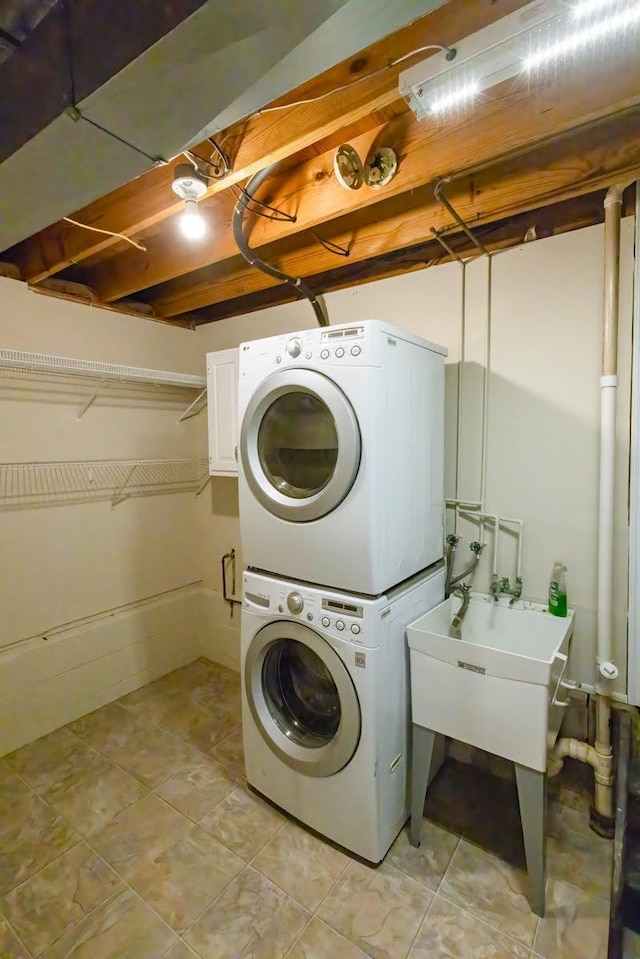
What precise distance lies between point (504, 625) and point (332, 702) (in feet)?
2.56

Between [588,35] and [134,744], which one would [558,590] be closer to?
[588,35]

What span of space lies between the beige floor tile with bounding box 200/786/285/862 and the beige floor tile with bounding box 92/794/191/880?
0.41ft

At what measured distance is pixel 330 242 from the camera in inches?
81.6

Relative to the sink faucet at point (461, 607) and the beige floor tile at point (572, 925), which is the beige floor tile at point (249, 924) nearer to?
the beige floor tile at point (572, 925)

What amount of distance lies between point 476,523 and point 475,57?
1.56m

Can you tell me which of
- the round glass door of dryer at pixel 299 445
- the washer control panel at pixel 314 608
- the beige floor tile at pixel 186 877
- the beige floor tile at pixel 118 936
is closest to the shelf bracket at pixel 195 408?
the round glass door of dryer at pixel 299 445

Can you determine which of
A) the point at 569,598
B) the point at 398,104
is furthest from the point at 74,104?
the point at 569,598

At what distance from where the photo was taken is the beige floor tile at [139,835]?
1594 millimetres

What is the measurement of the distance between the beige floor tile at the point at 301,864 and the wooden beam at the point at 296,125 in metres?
2.40

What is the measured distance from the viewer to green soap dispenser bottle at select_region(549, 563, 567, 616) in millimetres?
1693

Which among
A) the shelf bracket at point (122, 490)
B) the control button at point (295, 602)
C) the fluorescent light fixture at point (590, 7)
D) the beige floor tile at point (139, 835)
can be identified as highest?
the fluorescent light fixture at point (590, 7)

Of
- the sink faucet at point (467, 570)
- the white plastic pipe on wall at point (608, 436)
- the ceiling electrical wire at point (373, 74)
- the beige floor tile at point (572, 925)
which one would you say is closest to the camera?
the ceiling electrical wire at point (373, 74)

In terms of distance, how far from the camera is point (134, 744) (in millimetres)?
2219

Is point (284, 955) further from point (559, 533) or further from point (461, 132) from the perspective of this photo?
point (461, 132)
